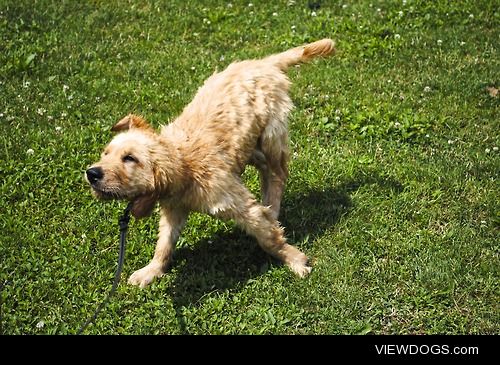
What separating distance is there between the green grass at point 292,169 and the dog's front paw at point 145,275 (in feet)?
0.27

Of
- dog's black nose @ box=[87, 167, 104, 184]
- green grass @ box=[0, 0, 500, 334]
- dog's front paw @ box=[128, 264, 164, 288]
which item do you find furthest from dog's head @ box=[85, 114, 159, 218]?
green grass @ box=[0, 0, 500, 334]

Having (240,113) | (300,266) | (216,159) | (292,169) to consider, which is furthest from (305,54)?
(300,266)

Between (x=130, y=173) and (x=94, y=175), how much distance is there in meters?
0.28

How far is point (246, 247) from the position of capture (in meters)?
5.89

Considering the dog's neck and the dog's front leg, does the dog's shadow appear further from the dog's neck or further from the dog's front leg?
the dog's neck

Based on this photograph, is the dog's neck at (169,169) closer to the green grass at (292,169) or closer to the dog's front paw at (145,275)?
the dog's front paw at (145,275)

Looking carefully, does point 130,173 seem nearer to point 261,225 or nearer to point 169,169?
point 169,169

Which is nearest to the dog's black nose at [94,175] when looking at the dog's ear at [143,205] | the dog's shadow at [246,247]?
the dog's ear at [143,205]

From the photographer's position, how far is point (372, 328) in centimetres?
504

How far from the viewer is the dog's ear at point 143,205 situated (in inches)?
188

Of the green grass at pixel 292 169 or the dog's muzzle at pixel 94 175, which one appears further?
the green grass at pixel 292 169

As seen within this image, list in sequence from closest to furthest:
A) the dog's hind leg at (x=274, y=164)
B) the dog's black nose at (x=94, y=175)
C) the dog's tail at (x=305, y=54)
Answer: the dog's black nose at (x=94, y=175) < the dog's hind leg at (x=274, y=164) < the dog's tail at (x=305, y=54)

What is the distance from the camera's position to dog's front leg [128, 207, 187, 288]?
5.49 m

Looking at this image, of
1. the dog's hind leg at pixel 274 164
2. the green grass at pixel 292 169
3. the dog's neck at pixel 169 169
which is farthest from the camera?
the dog's hind leg at pixel 274 164
